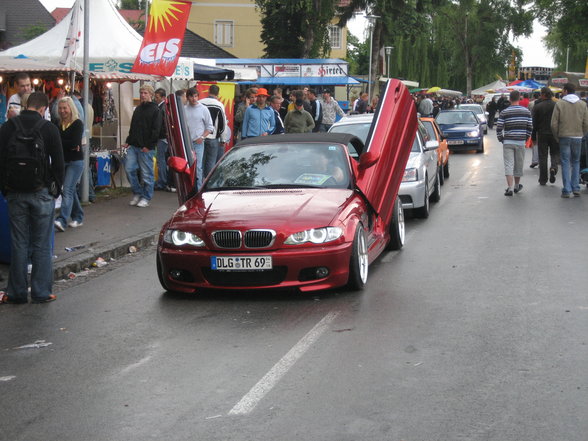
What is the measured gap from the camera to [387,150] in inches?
395

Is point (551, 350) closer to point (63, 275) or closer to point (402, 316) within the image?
point (402, 316)

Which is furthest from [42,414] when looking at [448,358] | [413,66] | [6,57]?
[413,66]

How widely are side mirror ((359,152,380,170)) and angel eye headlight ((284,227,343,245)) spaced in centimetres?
146

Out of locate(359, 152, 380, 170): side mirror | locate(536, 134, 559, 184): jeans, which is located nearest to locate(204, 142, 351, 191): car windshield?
locate(359, 152, 380, 170): side mirror

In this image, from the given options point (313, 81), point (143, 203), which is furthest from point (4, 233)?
point (313, 81)

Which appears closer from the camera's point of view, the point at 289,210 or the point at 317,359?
the point at 317,359

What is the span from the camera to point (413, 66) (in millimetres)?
91750

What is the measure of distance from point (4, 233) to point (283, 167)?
10.3 feet

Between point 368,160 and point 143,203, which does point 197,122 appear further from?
point 368,160

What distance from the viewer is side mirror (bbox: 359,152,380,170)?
959 cm

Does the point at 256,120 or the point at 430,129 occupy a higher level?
the point at 256,120

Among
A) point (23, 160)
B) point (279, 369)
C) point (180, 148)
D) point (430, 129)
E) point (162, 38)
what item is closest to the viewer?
point (279, 369)

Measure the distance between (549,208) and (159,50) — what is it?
7021 mm

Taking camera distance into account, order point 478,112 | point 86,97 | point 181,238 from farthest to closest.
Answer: point 478,112 < point 86,97 < point 181,238
